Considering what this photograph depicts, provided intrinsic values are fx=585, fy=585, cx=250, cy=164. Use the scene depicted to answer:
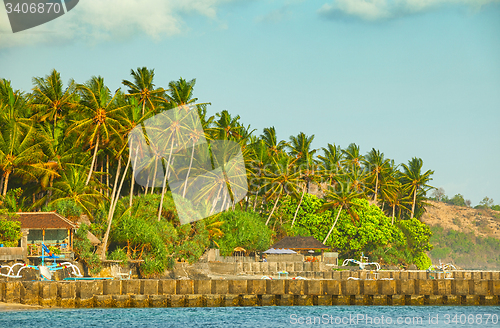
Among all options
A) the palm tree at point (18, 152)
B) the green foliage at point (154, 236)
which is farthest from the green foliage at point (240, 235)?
the palm tree at point (18, 152)

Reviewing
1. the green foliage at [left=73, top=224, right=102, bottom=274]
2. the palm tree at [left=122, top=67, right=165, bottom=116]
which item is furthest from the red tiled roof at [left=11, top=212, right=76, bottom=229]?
the palm tree at [left=122, top=67, right=165, bottom=116]

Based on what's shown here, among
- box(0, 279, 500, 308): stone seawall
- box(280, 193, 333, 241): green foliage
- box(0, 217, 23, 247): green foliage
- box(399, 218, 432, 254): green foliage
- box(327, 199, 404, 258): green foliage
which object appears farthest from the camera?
box(399, 218, 432, 254): green foliage

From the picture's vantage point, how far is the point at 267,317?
39.0 meters

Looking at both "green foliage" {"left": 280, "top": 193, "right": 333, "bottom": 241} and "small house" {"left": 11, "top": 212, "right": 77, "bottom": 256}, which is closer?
"small house" {"left": 11, "top": 212, "right": 77, "bottom": 256}

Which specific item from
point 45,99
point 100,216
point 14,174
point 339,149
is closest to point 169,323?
point 100,216

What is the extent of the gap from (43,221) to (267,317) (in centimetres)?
1944

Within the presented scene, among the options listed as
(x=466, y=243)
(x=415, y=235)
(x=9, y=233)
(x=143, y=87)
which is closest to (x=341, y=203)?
(x=415, y=235)

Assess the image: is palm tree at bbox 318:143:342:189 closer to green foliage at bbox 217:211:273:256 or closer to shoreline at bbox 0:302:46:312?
green foliage at bbox 217:211:273:256

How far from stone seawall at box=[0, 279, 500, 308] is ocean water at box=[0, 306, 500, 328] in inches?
22.9

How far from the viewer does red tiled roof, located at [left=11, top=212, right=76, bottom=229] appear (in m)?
45.2

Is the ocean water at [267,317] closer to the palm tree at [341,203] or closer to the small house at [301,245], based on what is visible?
the small house at [301,245]

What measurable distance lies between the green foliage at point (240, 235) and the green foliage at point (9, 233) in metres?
25.4

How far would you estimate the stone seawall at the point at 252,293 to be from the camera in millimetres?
37875

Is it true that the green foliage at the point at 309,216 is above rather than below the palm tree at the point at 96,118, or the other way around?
below
